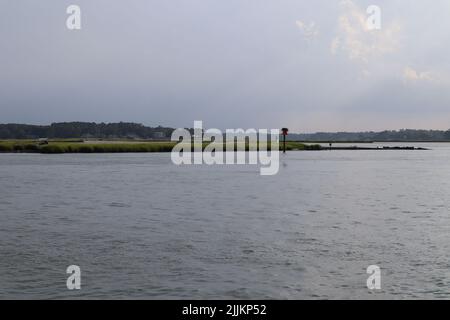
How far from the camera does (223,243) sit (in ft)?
68.6

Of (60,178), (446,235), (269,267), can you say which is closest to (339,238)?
(446,235)

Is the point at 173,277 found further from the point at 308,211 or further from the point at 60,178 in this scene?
the point at 60,178

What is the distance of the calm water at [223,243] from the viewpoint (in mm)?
15359

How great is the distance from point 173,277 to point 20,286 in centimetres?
393

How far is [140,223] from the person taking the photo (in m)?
25.7

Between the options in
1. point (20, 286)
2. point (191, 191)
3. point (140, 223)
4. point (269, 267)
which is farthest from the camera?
point (191, 191)

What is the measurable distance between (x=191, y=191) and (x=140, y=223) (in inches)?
597

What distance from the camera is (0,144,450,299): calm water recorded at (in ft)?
50.4

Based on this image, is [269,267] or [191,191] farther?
[191,191]
